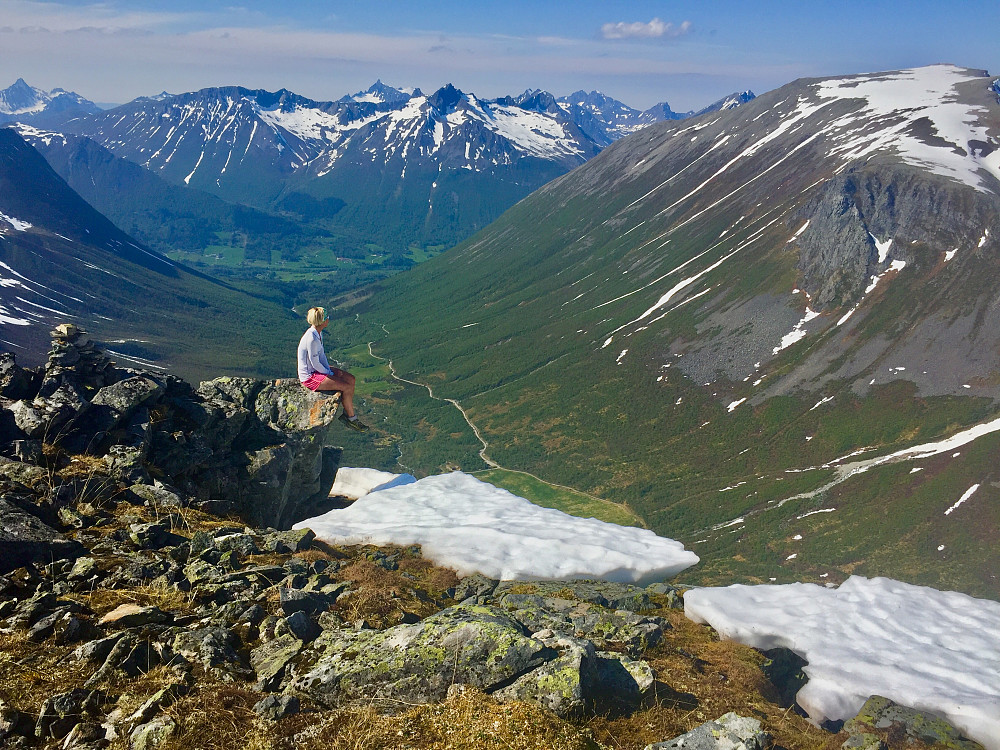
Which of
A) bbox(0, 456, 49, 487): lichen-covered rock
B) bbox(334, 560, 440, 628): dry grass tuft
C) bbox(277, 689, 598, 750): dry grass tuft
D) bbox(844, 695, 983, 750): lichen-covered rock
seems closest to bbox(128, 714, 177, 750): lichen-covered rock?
bbox(277, 689, 598, 750): dry grass tuft

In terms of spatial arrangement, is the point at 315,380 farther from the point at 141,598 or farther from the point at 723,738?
the point at 723,738

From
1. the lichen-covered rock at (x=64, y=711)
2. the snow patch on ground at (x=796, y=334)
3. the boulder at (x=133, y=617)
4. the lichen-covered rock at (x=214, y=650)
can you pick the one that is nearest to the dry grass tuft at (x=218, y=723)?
the lichen-covered rock at (x=214, y=650)

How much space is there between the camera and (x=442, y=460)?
198 meters

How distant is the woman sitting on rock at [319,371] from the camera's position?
85.4 feet

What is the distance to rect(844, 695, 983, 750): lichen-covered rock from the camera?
52.0 feet

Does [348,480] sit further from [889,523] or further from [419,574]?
[889,523]

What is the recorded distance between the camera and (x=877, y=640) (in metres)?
20.5

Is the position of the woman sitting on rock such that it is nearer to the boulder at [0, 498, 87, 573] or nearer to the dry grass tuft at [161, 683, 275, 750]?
the boulder at [0, 498, 87, 573]

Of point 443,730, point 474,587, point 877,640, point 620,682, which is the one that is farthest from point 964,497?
point 443,730

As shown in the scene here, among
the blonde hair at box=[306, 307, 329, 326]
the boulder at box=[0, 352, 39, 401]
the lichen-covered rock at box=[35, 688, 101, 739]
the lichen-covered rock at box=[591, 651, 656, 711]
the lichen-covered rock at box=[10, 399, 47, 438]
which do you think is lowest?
the lichen-covered rock at box=[591, 651, 656, 711]

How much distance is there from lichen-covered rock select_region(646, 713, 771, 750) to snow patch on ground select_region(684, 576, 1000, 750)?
5715 mm

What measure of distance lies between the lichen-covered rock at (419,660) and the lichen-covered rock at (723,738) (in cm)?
287

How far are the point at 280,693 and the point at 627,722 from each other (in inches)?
273

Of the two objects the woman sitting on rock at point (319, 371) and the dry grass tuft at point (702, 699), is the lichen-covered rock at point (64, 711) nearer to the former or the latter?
the dry grass tuft at point (702, 699)
